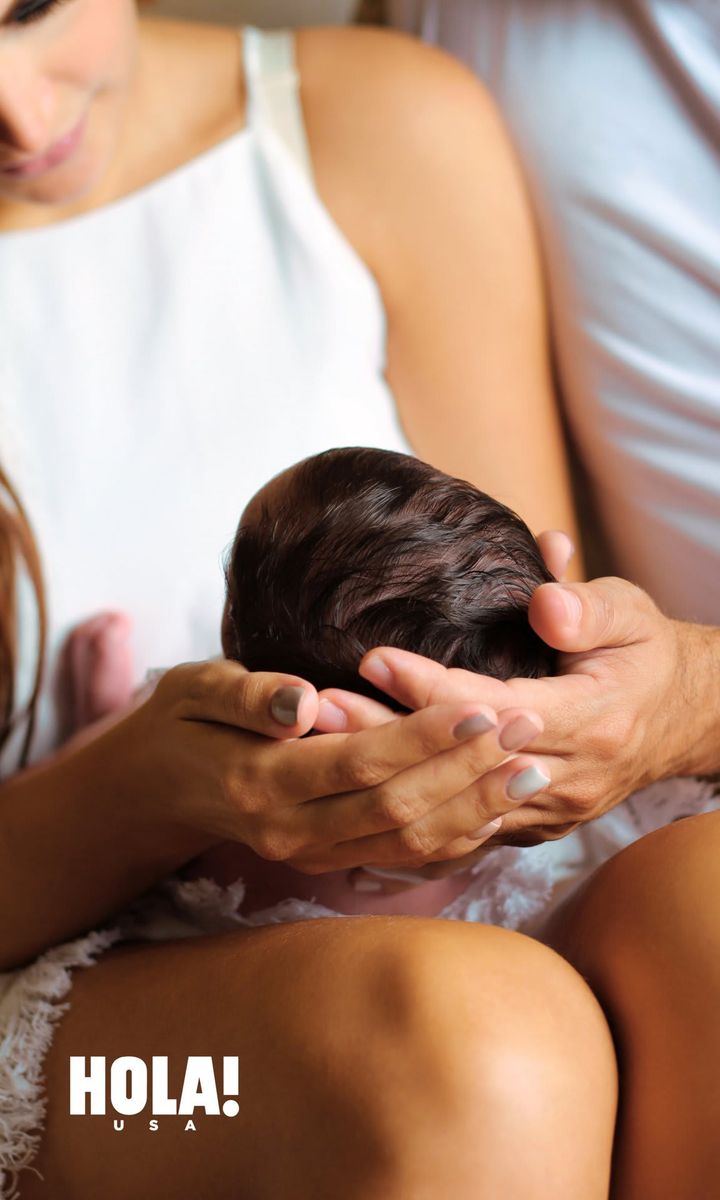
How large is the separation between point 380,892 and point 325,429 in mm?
406

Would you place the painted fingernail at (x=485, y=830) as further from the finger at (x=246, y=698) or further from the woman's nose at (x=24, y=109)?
the woman's nose at (x=24, y=109)

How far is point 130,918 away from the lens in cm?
96

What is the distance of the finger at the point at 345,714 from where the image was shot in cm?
73

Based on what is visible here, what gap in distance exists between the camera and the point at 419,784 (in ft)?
2.26

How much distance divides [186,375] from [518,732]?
2.06ft

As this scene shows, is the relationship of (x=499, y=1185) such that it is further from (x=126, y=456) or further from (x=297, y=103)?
(x=297, y=103)

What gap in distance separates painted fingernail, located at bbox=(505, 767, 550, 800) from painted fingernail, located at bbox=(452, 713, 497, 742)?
0.05m

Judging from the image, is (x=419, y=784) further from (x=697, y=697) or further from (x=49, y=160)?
(x=49, y=160)

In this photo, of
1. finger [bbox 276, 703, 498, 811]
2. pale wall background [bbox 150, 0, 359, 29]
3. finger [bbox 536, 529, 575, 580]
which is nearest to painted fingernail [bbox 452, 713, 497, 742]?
finger [bbox 276, 703, 498, 811]

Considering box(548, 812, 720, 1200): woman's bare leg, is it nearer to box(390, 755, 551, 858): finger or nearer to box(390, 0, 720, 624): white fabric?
box(390, 755, 551, 858): finger

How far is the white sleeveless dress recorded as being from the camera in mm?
1078

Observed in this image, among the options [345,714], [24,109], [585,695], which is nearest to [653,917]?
[585,695]

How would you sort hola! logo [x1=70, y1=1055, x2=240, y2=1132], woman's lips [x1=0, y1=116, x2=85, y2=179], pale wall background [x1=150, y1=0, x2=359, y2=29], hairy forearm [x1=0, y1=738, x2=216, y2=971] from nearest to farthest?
hola! logo [x1=70, y1=1055, x2=240, y2=1132], hairy forearm [x1=0, y1=738, x2=216, y2=971], woman's lips [x1=0, y1=116, x2=85, y2=179], pale wall background [x1=150, y1=0, x2=359, y2=29]

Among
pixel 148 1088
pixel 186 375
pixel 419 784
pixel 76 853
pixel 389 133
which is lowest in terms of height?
pixel 148 1088
